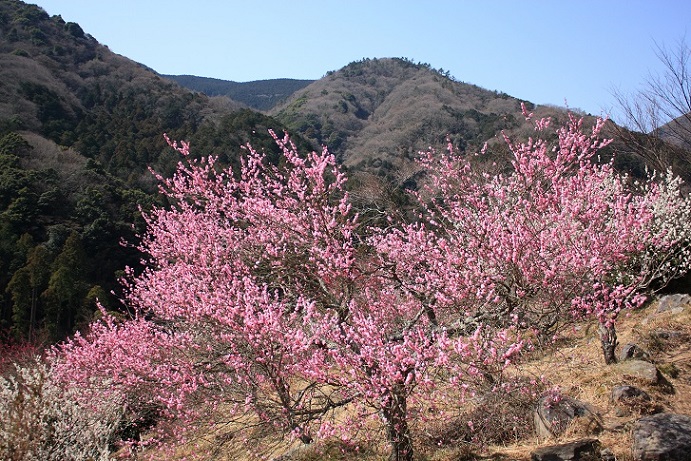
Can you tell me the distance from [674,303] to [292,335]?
8.05 m

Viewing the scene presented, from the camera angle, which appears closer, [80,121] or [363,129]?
[80,121]

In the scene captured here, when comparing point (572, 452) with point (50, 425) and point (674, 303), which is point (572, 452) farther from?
point (50, 425)

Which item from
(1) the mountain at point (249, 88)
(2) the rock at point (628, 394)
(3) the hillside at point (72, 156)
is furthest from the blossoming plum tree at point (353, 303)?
(1) the mountain at point (249, 88)

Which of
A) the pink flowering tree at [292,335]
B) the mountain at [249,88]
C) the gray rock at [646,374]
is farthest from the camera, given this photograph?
the mountain at [249,88]

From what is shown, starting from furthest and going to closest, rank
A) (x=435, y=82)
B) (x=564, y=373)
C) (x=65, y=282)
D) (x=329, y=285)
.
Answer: (x=435, y=82) → (x=65, y=282) → (x=564, y=373) → (x=329, y=285)

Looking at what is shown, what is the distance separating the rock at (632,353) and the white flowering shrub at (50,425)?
7.21 m

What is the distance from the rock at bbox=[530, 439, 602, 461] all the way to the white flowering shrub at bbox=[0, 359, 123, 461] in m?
5.16

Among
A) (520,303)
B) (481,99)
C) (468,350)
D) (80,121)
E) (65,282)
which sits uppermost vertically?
(481,99)

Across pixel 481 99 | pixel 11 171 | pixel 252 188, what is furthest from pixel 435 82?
→ pixel 252 188

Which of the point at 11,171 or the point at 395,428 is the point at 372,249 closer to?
the point at 395,428

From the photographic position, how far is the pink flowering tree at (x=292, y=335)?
414 centimetres

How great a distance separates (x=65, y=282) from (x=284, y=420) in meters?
21.8

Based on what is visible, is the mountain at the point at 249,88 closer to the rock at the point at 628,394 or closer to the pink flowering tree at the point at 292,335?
the pink flowering tree at the point at 292,335

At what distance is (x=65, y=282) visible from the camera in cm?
2270
